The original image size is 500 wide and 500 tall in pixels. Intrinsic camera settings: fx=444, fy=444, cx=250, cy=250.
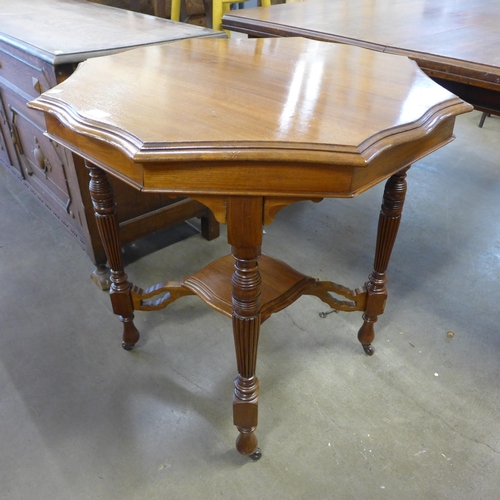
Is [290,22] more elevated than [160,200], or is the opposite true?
[290,22]

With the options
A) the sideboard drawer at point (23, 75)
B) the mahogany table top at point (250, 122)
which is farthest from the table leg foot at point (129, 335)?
the sideboard drawer at point (23, 75)

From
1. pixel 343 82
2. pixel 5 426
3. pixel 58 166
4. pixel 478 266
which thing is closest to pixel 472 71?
pixel 343 82

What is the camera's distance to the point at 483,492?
3.34 feet

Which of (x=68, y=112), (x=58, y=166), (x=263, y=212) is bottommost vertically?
(x=58, y=166)

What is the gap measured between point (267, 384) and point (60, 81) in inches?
41.0

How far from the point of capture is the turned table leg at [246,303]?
0.73 m

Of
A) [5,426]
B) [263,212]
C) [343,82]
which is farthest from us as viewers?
[5,426]

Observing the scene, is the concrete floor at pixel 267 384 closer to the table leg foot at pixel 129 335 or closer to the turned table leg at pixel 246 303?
the table leg foot at pixel 129 335

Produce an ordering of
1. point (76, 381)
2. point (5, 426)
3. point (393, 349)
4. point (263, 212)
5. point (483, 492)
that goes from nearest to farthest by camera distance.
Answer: point (263, 212) → point (483, 492) → point (5, 426) → point (76, 381) → point (393, 349)

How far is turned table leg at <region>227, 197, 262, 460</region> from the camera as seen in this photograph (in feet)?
2.41

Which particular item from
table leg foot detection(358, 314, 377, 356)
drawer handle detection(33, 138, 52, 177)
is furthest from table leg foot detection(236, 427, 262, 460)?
drawer handle detection(33, 138, 52, 177)

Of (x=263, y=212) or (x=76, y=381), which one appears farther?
(x=76, y=381)

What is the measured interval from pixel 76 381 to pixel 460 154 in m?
2.46

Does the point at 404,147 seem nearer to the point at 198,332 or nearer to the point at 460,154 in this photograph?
the point at 198,332
